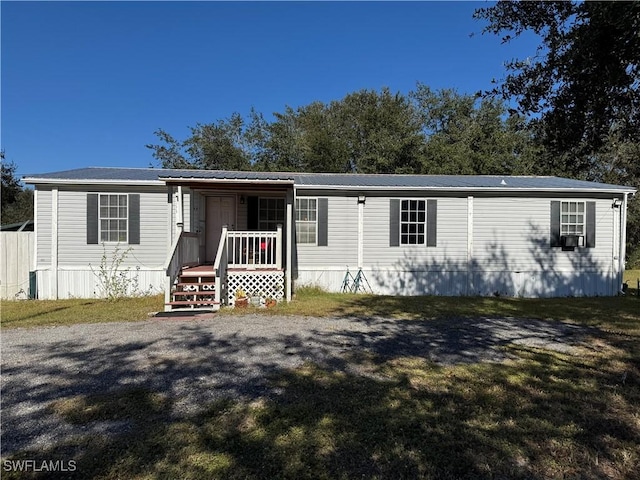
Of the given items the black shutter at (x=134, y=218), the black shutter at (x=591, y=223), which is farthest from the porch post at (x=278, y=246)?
the black shutter at (x=591, y=223)

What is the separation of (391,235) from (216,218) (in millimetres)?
5234

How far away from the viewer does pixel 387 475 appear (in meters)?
2.47

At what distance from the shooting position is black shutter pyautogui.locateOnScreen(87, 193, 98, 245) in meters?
10.2

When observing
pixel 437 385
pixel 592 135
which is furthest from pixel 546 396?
pixel 592 135

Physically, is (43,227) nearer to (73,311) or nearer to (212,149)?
(73,311)

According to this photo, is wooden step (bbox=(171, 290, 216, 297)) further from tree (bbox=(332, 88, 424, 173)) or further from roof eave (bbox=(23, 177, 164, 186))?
tree (bbox=(332, 88, 424, 173))

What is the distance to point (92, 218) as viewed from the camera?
10.3 metres

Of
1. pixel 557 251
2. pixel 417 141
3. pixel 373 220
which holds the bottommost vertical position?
pixel 557 251

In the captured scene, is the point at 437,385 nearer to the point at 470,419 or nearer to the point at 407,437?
the point at 470,419

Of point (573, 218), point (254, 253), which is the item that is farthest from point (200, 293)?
point (573, 218)

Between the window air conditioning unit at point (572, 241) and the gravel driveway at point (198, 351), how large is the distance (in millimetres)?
4907

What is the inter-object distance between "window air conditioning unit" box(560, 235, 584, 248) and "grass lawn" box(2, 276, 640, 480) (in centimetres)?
709

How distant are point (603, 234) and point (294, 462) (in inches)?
476

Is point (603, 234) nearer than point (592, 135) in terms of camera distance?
No
